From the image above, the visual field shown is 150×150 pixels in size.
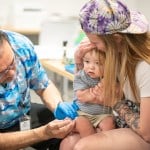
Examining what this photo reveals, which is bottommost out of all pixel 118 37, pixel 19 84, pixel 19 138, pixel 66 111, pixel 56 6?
pixel 19 138

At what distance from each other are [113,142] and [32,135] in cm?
→ 43

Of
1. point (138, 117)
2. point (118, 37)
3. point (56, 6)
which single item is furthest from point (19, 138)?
point (56, 6)

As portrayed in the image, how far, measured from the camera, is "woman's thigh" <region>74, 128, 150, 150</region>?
148 cm

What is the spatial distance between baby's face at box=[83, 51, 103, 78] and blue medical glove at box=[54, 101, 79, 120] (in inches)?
9.5

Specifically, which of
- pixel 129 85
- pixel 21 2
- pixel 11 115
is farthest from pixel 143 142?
pixel 21 2

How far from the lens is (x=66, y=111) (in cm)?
180

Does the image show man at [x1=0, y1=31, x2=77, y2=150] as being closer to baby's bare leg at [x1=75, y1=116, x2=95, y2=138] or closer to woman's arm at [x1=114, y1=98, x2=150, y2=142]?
baby's bare leg at [x1=75, y1=116, x2=95, y2=138]

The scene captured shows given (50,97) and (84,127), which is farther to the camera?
(50,97)

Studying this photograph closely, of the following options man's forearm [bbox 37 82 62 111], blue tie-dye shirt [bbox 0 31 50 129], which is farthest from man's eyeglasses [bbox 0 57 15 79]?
man's forearm [bbox 37 82 62 111]

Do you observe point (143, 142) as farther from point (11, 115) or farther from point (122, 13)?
point (11, 115)

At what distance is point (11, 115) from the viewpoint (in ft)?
6.10

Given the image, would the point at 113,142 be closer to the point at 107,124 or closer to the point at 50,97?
the point at 107,124

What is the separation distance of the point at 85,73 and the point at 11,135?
1.57ft

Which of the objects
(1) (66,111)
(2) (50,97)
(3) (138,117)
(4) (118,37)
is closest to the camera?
(4) (118,37)
